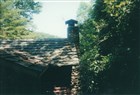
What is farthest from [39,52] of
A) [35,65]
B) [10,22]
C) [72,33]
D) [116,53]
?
[10,22]

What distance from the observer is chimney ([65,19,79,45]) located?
16.3 m

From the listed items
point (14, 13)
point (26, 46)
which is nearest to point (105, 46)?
point (26, 46)

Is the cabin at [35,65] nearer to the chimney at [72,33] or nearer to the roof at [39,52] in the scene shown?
the roof at [39,52]

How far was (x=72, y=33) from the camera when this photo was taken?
55.1 feet

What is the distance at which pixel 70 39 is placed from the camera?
16.2 m

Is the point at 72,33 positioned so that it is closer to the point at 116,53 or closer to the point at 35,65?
the point at 116,53

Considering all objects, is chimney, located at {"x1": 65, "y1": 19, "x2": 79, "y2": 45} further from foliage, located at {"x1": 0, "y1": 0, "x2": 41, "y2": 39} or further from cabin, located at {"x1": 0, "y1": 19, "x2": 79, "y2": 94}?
foliage, located at {"x1": 0, "y1": 0, "x2": 41, "y2": 39}

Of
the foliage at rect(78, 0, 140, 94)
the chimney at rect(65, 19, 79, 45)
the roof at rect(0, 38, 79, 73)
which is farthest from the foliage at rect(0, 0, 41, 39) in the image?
the roof at rect(0, 38, 79, 73)

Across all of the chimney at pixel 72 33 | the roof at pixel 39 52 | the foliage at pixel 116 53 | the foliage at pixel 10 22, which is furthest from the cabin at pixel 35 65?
the foliage at pixel 10 22

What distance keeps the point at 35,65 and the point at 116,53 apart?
7.56 meters

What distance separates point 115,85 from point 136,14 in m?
5.72

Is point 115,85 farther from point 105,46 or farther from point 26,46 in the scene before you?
point 26,46

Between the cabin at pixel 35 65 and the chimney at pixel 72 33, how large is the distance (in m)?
0.67

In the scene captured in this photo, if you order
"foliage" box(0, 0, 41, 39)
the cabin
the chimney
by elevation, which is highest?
"foliage" box(0, 0, 41, 39)
